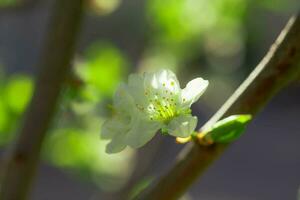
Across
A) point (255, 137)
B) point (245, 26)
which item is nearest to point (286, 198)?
point (255, 137)

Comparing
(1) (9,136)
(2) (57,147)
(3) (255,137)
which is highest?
(1) (9,136)

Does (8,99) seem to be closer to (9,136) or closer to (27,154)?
(9,136)

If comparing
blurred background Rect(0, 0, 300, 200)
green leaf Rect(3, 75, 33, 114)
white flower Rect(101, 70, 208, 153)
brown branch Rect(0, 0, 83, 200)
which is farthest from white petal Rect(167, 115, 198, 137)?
green leaf Rect(3, 75, 33, 114)

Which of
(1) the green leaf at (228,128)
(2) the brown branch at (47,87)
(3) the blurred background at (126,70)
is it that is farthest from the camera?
(3) the blurred background at (126,70)

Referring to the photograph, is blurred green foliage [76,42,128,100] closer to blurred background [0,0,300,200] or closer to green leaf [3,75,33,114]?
blurred background [0,0,300,200]

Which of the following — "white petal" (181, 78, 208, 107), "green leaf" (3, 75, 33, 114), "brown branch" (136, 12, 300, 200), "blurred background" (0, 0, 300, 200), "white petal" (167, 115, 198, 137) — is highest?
"white petal" (181, 78, 208, 107)

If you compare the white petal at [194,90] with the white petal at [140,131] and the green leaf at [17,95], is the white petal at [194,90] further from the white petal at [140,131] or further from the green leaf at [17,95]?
the green leaf at [17,95]

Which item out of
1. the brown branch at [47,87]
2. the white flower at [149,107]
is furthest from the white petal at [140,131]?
the brown branch at [47,87]
